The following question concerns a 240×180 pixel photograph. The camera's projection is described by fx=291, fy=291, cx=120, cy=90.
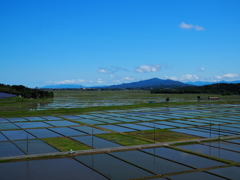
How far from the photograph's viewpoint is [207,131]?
22.8 metres

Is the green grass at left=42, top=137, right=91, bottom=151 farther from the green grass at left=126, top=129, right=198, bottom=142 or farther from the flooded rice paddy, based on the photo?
the green grass at left=126, top=129, right=198, bottom=142

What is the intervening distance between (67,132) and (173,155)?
1001 cm

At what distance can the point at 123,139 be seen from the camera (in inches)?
769

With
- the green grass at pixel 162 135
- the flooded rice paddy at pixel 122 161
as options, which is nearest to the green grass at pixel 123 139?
the flooded rice paddy at pixel 122 161

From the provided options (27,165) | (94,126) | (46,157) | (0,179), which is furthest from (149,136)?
(0,179)

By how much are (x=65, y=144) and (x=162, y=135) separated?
7.23 meters

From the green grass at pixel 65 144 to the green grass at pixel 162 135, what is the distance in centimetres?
491

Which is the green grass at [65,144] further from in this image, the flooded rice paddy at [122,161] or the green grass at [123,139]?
the green grass at [123,139]

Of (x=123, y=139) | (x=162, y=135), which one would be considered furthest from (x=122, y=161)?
(x=162, y=135)

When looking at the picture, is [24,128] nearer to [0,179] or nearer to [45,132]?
[45,132]

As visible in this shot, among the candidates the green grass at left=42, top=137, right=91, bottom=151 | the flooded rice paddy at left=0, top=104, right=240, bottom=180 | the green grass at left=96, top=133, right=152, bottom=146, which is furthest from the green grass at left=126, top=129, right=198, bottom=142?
the green grass at left=42, top=137, right=91, bottom=151

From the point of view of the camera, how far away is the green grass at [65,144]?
16.6 m

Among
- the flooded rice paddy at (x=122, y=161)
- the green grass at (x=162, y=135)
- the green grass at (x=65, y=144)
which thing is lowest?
the flooded rice paddy at (x=122, y=161)

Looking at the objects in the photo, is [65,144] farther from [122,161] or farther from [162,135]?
[162,135]
